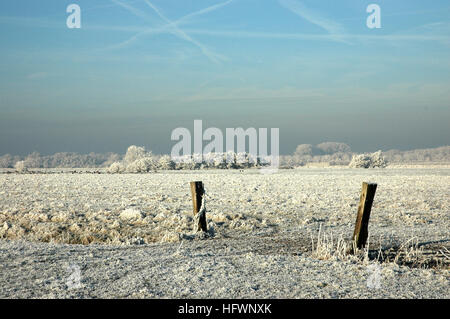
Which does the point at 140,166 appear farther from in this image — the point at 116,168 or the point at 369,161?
the point at 369,161

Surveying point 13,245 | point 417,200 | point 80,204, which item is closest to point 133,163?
point 80,204

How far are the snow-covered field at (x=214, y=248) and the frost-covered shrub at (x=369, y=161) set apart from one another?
35.5 metres

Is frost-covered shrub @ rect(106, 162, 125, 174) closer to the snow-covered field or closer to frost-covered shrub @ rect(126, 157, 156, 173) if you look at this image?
frost-covered shrub @ rect(126, 157, 156, 173)

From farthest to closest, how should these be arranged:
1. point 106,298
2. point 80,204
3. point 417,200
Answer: point 417,200 → point 80,204 → point 106,298

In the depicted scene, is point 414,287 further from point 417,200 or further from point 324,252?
point 417,200

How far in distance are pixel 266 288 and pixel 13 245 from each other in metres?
5.82

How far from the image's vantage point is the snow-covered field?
6.73 meters

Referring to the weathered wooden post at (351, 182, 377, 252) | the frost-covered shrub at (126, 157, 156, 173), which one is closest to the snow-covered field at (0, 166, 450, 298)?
the weathered wooden post at (351, 182, 377, 252)

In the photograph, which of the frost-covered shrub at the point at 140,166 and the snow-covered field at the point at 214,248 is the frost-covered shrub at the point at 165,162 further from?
the snow-covered field at the point at 214,248

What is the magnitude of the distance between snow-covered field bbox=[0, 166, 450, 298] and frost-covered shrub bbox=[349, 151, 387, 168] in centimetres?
3552

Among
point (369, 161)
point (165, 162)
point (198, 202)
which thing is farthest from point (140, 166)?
point (198, 202)

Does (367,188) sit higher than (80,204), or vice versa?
(367,188)

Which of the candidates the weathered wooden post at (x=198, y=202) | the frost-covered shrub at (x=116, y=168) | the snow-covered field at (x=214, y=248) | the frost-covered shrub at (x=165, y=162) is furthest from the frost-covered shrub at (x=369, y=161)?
the weathered wooden post at (x=198, y=202)
